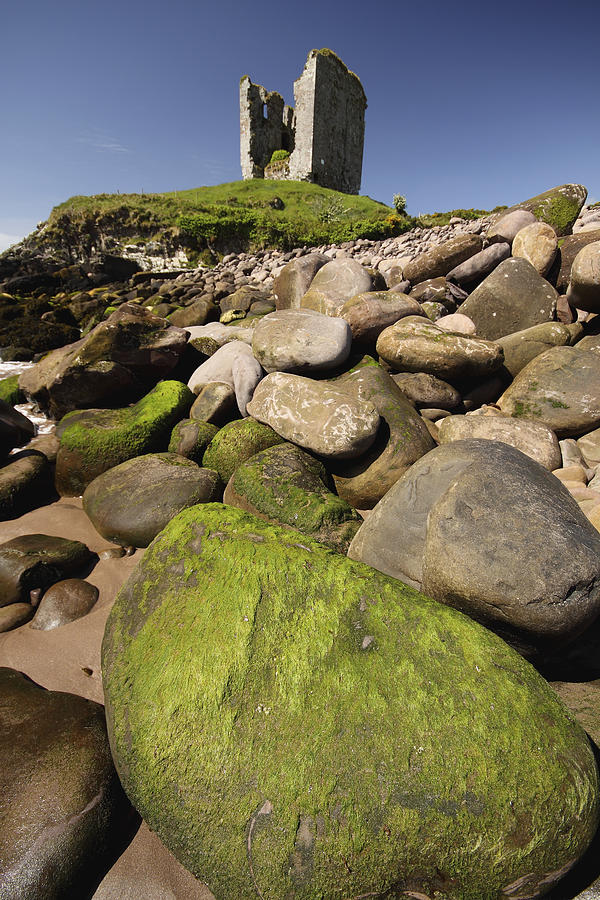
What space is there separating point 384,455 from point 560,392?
80.6 inches

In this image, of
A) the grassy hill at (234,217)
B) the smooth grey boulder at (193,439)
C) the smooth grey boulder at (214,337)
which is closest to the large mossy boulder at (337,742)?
the smooth grey boulder at (193,439)

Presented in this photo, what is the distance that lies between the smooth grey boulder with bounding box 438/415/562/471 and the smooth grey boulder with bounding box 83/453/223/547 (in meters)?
2.48

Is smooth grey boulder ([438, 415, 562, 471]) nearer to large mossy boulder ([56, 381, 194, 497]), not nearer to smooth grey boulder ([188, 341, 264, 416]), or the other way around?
smooth grey boulder ([188, 341, 264, 416])

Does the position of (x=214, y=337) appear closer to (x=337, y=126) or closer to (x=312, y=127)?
(x=312, y=127)

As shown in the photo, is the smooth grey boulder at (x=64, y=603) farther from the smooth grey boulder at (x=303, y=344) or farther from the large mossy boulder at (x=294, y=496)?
the smooth grey boulder at (x=303, y=344)

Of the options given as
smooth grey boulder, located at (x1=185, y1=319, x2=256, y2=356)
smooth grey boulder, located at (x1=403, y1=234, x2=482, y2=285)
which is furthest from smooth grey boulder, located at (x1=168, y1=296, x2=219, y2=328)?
smooth grey boulder, located at (x1=403, y1=234, x2=482, y2=285)

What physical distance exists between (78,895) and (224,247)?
88.6 feet

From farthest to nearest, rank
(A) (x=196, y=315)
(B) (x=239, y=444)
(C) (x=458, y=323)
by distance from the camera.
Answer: (A) (x=196, y=315), (C) (x=458, y=323), (B) (x=239, y=444)

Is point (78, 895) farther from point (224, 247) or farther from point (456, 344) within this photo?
point (224, 247)

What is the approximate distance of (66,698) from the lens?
2381mm

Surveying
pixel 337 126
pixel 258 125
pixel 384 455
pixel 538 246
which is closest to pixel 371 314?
pixel 384 455

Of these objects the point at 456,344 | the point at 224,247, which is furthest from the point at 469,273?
the point at 224,247

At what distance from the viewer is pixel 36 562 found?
3.44m

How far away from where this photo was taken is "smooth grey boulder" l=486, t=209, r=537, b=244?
6.89 m
